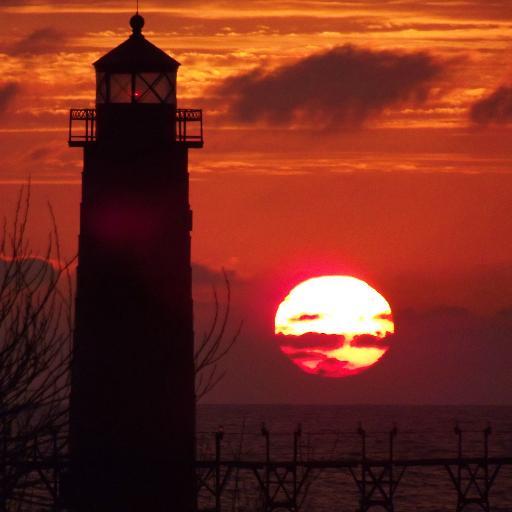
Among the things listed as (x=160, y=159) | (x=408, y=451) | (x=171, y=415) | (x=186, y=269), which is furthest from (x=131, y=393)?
(x=408, y=451)

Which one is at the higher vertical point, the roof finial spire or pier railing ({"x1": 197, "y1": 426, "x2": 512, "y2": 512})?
A: the roof finial spire

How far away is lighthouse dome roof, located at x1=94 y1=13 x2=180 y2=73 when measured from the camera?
29297mm

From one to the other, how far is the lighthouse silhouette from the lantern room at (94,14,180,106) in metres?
0.02

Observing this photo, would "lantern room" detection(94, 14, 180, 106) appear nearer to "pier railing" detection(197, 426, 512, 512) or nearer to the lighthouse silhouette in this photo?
the lighthouse silhouette

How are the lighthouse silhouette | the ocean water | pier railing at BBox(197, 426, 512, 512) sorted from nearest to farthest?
the lighthouse silhouette
pier railing at BBox(197, 426, 512, 512)
the ocean water

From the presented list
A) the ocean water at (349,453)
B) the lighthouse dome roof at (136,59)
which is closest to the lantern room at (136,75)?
the lighthouse dome roof at (136,59)

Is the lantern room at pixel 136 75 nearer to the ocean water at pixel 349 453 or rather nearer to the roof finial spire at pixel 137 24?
the roof finial spire at pixel 137 24

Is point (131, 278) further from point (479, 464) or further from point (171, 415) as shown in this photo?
point (479, 464)

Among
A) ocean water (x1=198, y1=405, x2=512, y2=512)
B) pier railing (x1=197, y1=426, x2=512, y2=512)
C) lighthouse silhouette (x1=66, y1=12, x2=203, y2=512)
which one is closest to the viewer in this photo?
lighthouse silhouette (x1=66, y1=12, x2=203, y2=512)

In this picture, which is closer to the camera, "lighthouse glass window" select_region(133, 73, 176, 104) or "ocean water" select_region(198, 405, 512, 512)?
"lighthouse glass window" select_region(133, 73, 176, 104)

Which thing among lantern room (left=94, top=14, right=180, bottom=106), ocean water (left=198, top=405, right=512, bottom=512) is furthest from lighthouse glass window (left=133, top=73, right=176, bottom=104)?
ocean water (left=198, top=405, right=512, bottom=512)

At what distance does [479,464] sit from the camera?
4838 centimetres

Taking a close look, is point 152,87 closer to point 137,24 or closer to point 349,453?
point 137,24

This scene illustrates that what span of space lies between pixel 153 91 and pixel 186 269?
12.5ft
